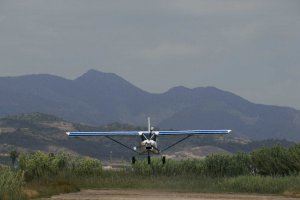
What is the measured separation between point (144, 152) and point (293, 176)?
1563 cm

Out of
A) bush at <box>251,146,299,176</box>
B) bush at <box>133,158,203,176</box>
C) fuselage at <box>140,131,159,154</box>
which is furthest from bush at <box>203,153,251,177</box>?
fuselage at <box>140,131,159,154</box>

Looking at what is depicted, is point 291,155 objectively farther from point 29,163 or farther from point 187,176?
point 29,163

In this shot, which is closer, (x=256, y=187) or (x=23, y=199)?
(x=23, y=199)

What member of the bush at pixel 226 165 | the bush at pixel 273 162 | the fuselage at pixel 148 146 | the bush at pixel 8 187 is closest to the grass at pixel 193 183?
the bush at pixel 226 165

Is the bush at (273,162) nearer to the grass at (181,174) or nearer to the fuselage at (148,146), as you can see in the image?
the grass at (181,174)

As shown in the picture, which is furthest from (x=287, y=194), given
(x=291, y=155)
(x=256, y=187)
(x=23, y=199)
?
(x=23, y=199)

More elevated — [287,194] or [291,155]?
[291,155]

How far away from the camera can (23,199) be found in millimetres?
41438

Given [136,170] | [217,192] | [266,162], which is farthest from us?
[136,170]

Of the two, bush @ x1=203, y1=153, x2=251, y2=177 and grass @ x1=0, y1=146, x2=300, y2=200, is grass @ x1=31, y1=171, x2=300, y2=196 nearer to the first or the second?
grass @ x1=0, y1=146, x2=300, y2=200

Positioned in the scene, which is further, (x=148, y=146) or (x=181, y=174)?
(x=181, y=174)

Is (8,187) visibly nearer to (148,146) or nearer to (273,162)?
(148,146)

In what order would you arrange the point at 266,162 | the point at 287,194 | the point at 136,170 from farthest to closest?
1. the point at 136,170
2. the point at 266,162
3. the point at 287,194

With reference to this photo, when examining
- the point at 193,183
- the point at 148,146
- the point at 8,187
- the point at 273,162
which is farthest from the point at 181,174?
the point at 8,187
